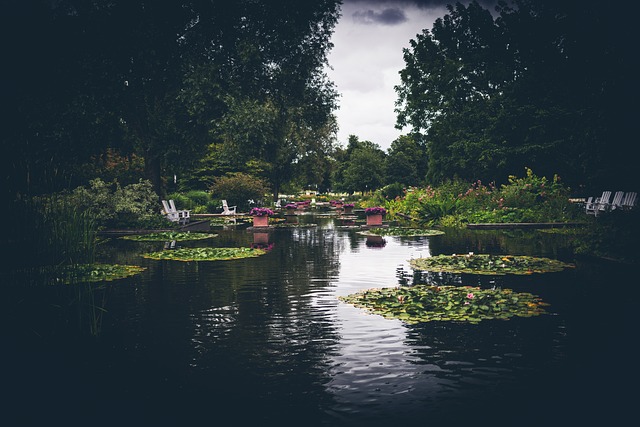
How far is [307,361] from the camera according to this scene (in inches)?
237

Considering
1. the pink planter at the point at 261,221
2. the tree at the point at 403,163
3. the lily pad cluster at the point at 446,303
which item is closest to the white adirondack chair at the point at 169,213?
the pink planter at the point at 261,221

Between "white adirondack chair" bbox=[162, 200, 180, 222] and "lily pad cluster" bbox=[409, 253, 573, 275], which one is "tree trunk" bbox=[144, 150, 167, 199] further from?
"lily pad cluster" bbox=[409, 253, 573, 275]

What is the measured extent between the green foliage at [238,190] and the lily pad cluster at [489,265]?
30.7 metres

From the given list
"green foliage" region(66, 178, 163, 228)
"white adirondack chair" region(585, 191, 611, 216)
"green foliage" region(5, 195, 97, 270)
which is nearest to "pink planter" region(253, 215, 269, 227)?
"green foliage" region(66, 178, 163, 228)

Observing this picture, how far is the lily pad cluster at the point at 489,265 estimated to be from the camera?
11.9m

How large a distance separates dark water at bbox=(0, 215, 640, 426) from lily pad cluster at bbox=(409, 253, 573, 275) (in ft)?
3.94

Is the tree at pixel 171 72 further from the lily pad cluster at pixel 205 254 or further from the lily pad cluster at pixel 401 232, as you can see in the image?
the lily pad cluster at pixel 401 232

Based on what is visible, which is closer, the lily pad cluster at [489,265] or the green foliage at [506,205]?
the lily pad cluster at [489,265]

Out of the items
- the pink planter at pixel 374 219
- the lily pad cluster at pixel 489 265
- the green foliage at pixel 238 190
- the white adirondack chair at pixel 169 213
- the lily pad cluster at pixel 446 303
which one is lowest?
the lily pad cluster at pixel 446 303

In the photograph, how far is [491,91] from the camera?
44.6 m

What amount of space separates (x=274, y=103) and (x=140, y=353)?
27.8 metres

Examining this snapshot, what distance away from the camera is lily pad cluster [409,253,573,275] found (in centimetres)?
1195

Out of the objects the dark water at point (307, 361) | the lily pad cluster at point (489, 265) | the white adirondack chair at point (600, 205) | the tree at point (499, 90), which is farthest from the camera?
the tree at point (499, 90)

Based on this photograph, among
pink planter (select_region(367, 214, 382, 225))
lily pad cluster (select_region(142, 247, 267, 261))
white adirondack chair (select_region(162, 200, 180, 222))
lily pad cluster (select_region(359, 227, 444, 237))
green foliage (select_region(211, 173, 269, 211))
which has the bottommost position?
lily pad cluster (select_region(142, 247, 267, 261))
